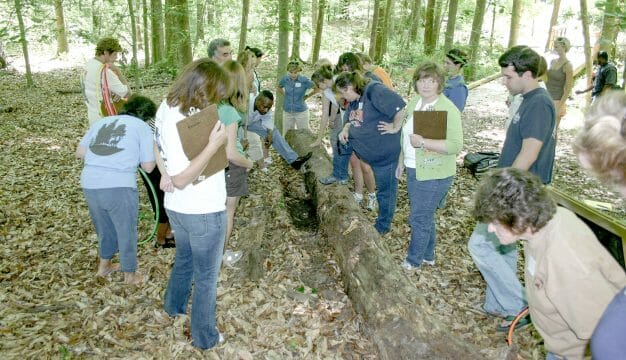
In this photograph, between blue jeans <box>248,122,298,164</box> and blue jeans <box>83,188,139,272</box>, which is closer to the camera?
blue jeans <box>83,188,139,272</box>

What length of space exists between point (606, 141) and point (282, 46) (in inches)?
259

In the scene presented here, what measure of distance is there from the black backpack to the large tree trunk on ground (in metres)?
2.88

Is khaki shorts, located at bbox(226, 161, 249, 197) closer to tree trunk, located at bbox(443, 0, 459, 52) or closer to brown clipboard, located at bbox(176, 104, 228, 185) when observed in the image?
brown clipboard, located at bbox(176, 104, 228, 185)

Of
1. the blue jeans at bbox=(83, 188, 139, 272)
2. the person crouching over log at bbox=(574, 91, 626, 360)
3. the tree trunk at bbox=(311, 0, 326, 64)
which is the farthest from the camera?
the tree trunk at bbox=(311, 0, 326, 64)

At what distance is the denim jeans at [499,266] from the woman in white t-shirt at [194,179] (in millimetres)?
2179

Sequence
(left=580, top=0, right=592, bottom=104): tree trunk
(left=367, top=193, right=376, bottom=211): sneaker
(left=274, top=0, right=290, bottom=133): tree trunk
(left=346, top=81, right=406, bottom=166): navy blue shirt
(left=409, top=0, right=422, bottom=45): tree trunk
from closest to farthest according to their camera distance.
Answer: (left=346, top=81, right=406, bottom=166): navy blue shirt
(left=367, top=193, right=376, bottom=211): sneaker
(left=274, top=0, right=290, bottom=133): tree trunk
(left=580, top=0, right=592, bottom=104): tree trunk
(left=409, top=0, right=422, bottom=45): tree trunk

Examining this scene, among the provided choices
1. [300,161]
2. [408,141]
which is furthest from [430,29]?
[408,141]

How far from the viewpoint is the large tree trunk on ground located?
3.07 m

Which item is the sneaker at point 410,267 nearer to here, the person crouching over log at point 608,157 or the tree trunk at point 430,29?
the person crouching over log at point 608,157

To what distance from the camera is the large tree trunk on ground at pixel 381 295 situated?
3072 millimetres

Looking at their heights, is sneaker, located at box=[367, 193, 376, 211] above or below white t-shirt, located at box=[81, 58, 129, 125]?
below

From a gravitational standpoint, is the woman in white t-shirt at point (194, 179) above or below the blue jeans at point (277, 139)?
above

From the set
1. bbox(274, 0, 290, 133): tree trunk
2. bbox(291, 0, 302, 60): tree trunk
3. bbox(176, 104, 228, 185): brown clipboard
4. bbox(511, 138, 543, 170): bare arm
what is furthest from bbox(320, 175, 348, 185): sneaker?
bbox(291, 0, 302, 60): tree trunk

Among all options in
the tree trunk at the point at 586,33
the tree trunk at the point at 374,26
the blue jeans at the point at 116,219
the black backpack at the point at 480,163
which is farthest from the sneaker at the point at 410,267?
the tree trunk at the point at 374,26
